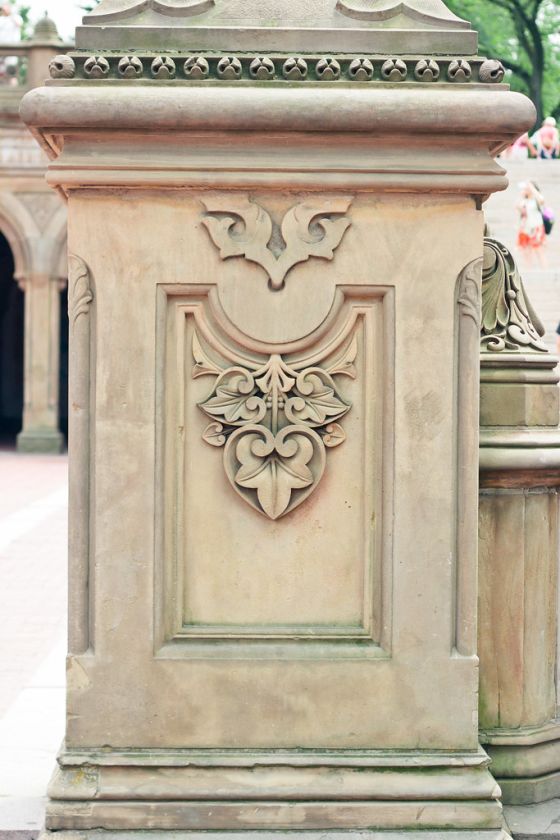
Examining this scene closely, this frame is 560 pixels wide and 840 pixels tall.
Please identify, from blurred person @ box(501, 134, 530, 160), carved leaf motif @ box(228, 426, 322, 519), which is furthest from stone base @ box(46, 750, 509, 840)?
blurred person @ box(501, 134, 530, 160)

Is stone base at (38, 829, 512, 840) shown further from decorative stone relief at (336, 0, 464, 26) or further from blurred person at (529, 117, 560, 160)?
blurred person at (529, 117, 560, 160)

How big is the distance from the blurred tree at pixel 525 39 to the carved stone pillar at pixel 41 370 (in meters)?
22.2

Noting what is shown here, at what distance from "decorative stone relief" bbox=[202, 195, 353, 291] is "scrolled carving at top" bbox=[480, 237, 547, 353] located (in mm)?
535

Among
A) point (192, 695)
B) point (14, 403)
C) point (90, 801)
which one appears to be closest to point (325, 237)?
point (192, 695)

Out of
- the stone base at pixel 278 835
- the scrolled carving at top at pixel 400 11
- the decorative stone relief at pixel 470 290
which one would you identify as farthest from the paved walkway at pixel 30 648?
the scrolled carving at top at pixel 400 11

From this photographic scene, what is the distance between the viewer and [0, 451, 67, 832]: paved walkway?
3.20m

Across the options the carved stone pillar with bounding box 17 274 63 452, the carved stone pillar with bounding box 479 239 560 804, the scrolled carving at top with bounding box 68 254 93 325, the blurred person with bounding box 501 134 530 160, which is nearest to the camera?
the scrolled carving at top with bounding box 68 254 93 325

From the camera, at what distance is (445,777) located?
2.63 metres

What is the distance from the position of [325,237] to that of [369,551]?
667 mm

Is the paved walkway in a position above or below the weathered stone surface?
below

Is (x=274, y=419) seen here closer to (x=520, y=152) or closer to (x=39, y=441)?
(x=39, y=441)

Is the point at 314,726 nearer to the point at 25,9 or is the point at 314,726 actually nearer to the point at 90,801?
the point at 90,801

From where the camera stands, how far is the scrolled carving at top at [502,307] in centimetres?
300

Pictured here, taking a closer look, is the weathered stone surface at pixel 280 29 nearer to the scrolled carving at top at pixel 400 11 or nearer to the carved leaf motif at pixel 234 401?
the scrolled carving at top at pixel 400 11
